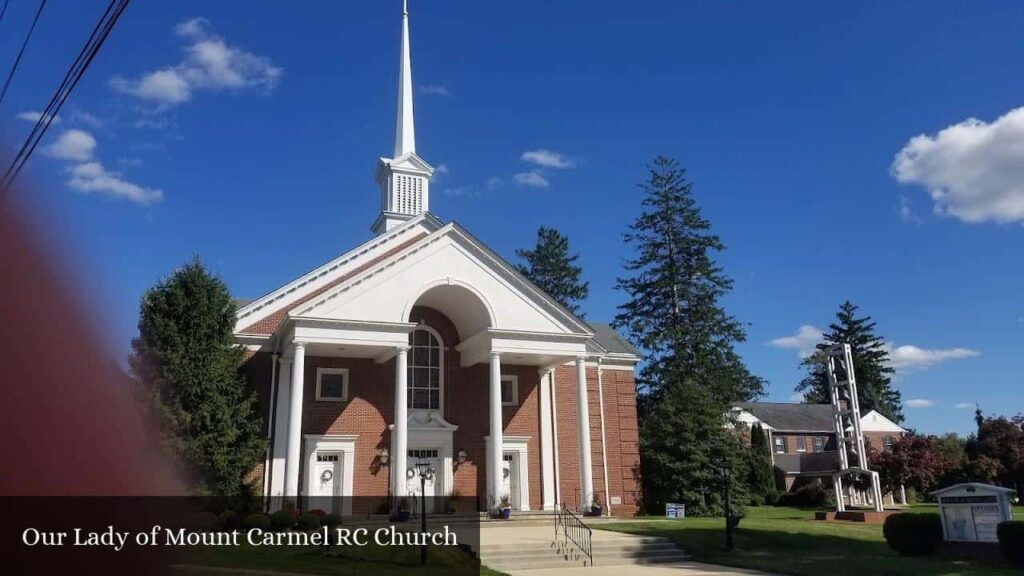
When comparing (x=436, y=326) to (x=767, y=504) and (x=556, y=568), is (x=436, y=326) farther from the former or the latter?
(x=767, y=504)

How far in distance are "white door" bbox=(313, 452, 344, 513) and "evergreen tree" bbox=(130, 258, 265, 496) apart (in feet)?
7.76

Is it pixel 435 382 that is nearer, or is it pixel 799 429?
pixel 435 382

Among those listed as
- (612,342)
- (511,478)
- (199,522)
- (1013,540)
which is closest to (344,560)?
(199,522)

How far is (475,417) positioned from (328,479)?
6.13 meters

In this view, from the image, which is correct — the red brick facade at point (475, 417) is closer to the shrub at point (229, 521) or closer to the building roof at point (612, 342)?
the building roof at point (612, 342)

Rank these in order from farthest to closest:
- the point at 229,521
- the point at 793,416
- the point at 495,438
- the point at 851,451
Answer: the point at 793,416, the point at 851,451, the point at 495,438, the point at 229,521

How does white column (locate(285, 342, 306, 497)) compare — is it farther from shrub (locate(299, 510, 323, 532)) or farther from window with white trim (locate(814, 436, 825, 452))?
window with white trim (locate(814, 436, 825, 452))

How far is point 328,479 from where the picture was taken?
2666 centimetres

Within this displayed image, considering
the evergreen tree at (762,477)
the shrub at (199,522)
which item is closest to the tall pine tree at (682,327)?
the evergreen tree at (762,477)

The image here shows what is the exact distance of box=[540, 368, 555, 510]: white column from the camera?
96.7 feet

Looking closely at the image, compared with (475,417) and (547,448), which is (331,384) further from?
(547,448)

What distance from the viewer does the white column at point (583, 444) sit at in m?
26.8

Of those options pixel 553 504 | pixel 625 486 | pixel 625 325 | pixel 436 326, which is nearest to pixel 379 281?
pixel 436 326

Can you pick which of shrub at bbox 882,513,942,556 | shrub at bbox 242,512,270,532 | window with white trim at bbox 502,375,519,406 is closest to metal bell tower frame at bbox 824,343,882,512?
shrub at bbox 882,513,942,556
